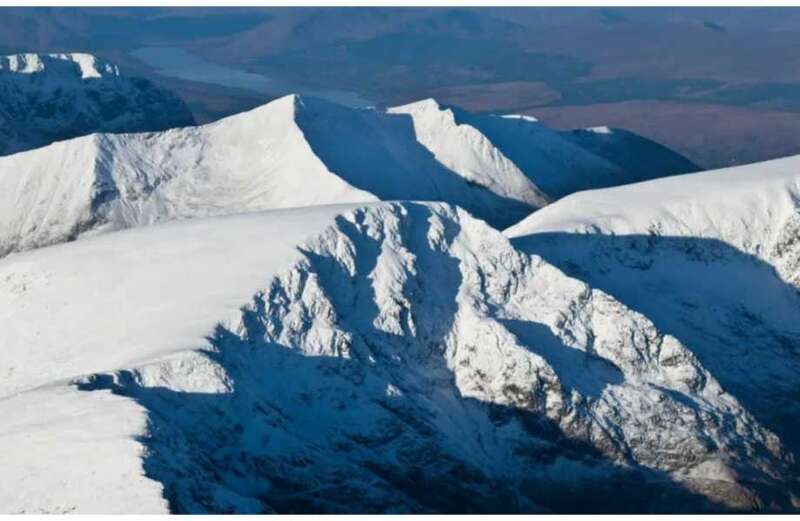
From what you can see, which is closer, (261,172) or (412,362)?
(412,362)

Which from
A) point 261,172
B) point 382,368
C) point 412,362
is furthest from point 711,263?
point 261,172

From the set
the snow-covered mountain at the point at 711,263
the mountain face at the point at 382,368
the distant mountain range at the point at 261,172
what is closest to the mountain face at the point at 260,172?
the distant mountain range at the point at 261,172

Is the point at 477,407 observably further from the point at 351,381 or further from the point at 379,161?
the point at 379,161

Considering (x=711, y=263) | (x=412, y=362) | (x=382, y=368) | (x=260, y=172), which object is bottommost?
(x=260, y=172)

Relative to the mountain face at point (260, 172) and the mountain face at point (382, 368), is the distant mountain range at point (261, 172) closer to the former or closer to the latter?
the mountain face at point (260, 172)

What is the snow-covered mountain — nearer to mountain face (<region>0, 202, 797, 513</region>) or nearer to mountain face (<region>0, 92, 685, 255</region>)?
mountain face (<region>0, 202, 797, 513</region>)

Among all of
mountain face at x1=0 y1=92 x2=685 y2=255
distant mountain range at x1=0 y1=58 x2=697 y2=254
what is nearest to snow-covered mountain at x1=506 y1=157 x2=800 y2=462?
distant mountain range at x1=0 y1=58 x2=697 y2=254

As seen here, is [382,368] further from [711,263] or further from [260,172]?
[260,172]
